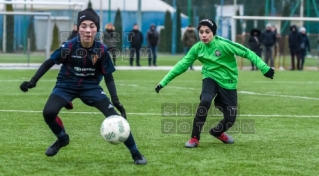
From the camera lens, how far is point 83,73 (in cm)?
789

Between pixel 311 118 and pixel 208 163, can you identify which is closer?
pixel 208 163

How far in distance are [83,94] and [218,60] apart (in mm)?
2231

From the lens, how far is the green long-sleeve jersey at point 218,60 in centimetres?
935

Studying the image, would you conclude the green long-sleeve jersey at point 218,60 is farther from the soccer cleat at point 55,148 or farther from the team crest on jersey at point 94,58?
the soccer cleat at point 55,148

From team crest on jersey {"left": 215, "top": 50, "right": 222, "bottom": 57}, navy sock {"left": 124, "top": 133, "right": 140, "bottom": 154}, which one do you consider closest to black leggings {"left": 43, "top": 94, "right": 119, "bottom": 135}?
navy sock {"left": 124, "top": 133, "right": 140, "bottom": 154}

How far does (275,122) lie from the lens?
39.6 ft

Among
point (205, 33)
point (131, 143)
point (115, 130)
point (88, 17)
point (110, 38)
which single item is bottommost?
point (131, 143)

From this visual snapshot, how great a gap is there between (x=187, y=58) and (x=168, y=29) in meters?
37.5

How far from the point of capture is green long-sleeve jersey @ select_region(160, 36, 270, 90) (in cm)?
935

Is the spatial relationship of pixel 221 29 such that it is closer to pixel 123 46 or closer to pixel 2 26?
pixel 123 46

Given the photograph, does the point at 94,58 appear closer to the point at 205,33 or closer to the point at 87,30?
the point at 87,30

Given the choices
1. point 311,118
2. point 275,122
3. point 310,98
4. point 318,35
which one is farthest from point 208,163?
point 318,35

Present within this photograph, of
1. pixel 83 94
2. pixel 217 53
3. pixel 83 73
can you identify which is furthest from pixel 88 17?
pixel 217 53

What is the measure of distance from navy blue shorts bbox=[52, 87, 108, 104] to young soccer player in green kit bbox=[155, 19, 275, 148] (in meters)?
1.49
